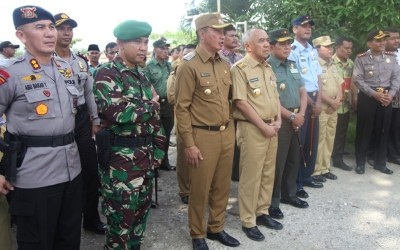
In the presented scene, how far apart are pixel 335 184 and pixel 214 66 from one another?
110 inches

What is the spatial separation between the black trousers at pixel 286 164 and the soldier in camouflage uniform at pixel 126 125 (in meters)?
1.70

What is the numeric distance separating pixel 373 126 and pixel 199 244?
3655 mm

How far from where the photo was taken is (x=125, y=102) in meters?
2.55

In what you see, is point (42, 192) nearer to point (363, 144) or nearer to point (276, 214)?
point (276, 214)

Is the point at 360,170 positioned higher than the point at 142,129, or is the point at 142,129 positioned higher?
the point at 142,129

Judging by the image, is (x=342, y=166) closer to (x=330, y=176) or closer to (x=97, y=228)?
(x=330, y=176)

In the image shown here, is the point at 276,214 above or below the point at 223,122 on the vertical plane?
below

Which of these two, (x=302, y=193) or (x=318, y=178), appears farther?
(x=318, y=178)

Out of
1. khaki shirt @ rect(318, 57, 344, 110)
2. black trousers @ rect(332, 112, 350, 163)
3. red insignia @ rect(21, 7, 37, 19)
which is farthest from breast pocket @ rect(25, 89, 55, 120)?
black trousers @ rect(332, 112, 350, 163)

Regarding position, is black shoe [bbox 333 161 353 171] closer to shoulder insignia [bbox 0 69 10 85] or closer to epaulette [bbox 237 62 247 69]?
epaulette [bbox 237 62 247 69]

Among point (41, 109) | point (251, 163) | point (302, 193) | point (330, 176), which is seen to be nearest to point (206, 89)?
point (251, 163)

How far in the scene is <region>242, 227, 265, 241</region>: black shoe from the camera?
340cm

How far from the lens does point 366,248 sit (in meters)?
3.28

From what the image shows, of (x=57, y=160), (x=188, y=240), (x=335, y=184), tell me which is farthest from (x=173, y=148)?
(x=57, y=160)
